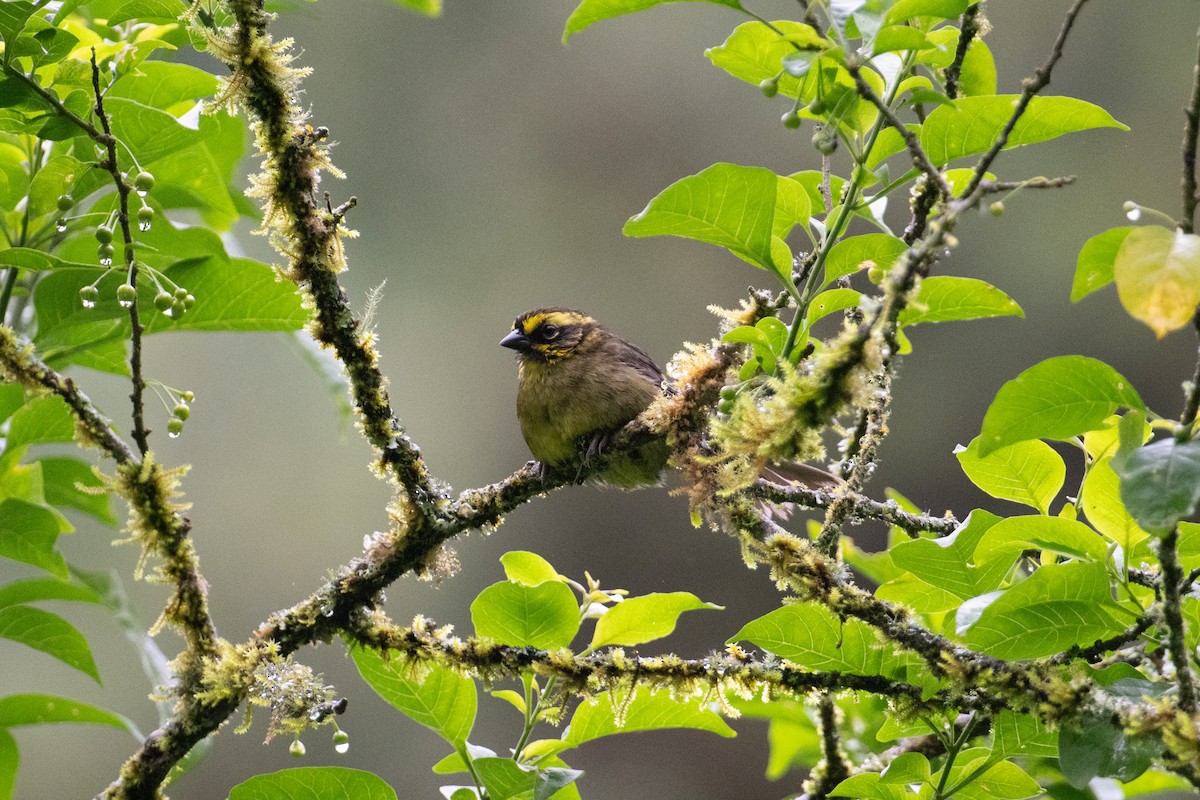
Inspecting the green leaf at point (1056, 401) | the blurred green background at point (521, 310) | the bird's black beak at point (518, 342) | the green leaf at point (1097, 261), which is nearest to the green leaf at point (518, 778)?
the green leaf at point (1056, 401)

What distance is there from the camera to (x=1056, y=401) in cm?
150

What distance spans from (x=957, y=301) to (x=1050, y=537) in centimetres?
41

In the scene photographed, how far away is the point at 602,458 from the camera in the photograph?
8.02 ft

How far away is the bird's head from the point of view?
13.0 feet

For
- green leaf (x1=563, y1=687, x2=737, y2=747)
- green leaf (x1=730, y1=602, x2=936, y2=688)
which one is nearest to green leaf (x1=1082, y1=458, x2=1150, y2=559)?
green leaf (x1=730, y1=602, x2=936, y2=688)

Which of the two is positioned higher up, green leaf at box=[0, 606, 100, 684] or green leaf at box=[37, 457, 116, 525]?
green leaf at box=[37, 457, 116, 525]

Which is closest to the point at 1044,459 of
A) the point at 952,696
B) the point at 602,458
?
the point at 952,696

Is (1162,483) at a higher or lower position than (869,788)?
higher

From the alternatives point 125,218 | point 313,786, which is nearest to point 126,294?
point 125,218

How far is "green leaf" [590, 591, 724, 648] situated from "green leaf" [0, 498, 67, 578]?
1.15 meters

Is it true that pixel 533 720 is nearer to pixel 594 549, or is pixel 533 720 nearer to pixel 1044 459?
pixel 1044 459

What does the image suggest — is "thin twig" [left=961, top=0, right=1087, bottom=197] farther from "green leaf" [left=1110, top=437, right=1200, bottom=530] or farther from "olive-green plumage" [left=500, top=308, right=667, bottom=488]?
"olive-green plumage" [left=500, top=308, right=667, bottom=488]

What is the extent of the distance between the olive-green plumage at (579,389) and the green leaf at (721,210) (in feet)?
4.14

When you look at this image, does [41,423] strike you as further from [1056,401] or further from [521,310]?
[521,310]
